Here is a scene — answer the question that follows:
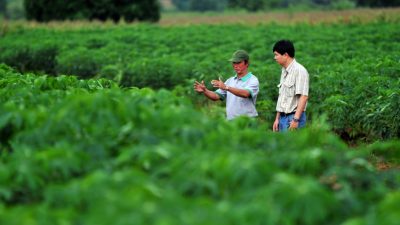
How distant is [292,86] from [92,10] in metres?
38.0

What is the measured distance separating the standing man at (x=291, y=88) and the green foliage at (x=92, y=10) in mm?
36748

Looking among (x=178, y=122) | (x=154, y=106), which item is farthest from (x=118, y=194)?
(x=154, y=106)

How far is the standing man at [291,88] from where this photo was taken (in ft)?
26.9

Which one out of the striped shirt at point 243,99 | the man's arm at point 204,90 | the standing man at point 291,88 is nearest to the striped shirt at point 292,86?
the standing man at point 291,88

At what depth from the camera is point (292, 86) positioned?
8.36 m

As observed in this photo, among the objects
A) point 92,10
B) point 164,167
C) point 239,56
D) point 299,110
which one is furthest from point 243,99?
point 92,10

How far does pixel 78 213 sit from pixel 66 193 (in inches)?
6.5

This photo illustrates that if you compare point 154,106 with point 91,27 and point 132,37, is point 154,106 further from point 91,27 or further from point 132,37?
point 91,27

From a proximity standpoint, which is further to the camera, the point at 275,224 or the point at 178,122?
the point at 178,122

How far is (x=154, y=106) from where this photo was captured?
5.75 m

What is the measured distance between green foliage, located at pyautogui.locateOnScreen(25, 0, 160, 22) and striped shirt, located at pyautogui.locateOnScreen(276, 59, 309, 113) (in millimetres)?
36737

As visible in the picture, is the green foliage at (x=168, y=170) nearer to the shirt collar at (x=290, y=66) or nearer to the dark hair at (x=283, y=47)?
the dark hair at (x=283, y=47)

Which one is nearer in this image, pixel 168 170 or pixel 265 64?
pixel 168 170

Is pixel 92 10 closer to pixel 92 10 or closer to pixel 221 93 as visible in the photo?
pixel 92 10
